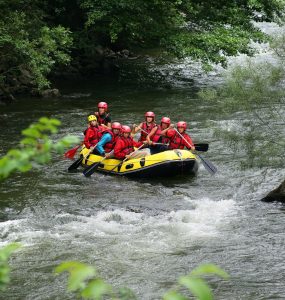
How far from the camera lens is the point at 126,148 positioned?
14.2 m

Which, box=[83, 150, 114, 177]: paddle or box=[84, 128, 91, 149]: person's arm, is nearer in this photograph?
box=[83, 150, 114, 177]: paddle

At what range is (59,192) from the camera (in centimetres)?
1265

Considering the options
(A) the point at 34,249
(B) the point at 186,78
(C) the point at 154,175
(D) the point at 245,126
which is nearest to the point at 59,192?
(C) the point at 154,175

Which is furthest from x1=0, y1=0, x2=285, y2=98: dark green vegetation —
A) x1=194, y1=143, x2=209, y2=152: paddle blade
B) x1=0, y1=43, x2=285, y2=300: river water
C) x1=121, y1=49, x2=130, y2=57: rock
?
x1=194, y1=143, x2=209, y2=152: paddle blade

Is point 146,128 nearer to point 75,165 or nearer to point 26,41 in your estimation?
point 75,165

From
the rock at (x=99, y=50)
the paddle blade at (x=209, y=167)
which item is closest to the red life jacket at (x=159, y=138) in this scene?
the paddle blade at (x=209, y=167)

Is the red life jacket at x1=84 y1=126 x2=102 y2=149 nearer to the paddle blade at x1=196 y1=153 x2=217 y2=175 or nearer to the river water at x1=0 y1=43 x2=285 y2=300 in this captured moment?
the river water at x1=0 y1=43 x2=285 y2=300

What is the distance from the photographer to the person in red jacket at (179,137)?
562 inches

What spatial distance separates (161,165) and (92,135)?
2238 mm

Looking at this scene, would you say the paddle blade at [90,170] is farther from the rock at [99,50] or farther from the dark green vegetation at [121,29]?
the rock at [99,50]

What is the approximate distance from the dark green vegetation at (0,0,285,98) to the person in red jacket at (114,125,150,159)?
5.13 metres

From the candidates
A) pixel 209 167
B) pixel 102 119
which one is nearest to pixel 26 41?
pixel 102 119

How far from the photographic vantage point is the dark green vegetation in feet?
62.1

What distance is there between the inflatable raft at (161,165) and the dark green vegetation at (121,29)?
5672mm
